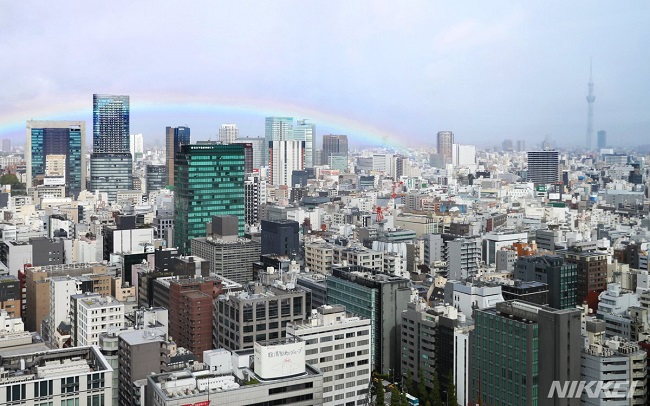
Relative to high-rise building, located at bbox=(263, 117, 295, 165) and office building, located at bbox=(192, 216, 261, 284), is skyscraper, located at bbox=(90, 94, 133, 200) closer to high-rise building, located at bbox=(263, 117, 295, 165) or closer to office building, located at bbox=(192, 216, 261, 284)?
high-rise building, located at bbox=(263, 117, 295, 165)

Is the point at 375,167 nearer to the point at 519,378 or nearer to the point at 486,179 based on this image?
the point at 486,179

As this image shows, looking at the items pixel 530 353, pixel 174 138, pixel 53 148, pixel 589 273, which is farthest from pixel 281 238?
pixel 53 148

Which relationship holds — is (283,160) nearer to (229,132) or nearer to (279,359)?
(229,132)

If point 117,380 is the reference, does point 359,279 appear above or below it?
above

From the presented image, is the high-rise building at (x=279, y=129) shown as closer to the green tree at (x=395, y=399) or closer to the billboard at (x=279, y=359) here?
the green tree at (x=395, y=399)

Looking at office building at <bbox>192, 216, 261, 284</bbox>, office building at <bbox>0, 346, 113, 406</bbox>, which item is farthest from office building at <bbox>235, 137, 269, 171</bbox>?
office building at <bbox>0, 346, 113, 406</bbox>

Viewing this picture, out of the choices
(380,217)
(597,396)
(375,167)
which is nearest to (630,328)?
(597,396)

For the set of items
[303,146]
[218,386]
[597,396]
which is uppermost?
[303,146]
